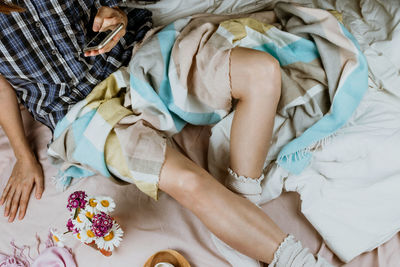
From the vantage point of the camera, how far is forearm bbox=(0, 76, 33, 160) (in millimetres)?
970

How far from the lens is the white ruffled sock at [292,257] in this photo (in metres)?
0.74

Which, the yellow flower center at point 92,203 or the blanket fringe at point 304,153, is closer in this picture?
the yellow flower center at point 92,203

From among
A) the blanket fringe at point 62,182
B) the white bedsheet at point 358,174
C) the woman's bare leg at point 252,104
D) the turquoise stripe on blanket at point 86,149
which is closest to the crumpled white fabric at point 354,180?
the white bedsheet at point 358,174

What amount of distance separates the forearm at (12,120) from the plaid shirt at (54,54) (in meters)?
0.03

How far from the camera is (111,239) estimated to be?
0.83 metres

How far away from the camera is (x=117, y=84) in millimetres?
932

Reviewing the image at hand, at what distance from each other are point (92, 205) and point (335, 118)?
56 centimetres

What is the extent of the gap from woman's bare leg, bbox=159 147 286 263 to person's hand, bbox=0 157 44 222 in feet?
1.38

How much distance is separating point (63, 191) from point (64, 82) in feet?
0.94

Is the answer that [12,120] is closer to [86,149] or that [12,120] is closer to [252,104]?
[86,149]

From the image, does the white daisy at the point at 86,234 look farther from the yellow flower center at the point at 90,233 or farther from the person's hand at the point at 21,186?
the person's hand at the point at 21,186

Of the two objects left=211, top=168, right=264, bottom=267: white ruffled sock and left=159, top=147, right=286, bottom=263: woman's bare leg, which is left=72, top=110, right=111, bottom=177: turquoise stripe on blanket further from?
left=211, top=168, right=264, bottom=267: white ruffled sock

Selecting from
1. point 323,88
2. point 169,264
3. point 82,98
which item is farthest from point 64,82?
point 323,88

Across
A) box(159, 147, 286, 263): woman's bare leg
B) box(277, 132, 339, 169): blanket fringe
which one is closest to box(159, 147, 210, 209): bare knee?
box(159, 147, 286, 263): woman's bare leg
